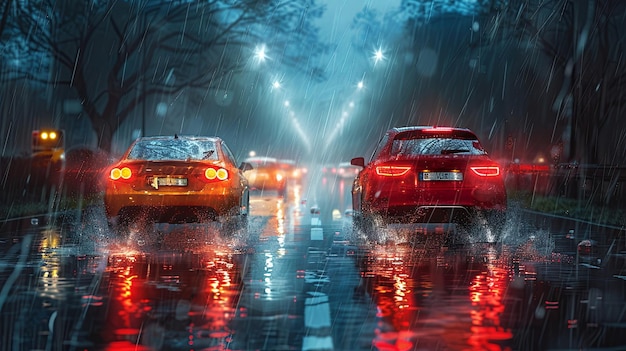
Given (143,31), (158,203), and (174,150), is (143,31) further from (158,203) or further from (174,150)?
(158,203)

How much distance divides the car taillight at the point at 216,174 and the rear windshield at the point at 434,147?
2.39 meters

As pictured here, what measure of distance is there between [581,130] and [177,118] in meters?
43.6

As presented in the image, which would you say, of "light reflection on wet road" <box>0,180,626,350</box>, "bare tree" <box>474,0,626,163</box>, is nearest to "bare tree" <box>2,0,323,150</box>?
"bare tree" <box>474,0,626,163</box>

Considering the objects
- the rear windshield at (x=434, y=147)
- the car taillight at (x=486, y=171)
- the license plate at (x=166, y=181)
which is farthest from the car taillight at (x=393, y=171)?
the license plate at (x=166, y=181)

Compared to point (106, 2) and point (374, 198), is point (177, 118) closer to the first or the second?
point (106, 2)

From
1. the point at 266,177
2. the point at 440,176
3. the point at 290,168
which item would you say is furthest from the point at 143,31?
the point at 440,176

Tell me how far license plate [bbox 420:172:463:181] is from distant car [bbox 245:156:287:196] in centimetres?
2082

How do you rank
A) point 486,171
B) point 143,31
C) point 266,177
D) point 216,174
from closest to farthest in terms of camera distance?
point 486,171 < point 216,174 < point 266,177 < point 143,31

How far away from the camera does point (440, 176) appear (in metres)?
14.9

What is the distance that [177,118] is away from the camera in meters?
74.9

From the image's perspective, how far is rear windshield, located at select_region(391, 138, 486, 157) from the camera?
15164 mm

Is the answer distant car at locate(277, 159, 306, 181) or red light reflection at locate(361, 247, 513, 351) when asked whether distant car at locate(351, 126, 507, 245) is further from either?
distant car at locate(277, 159, 306, 181)

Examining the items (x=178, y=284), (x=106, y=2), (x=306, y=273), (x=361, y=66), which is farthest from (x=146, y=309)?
(x=361, y=66)

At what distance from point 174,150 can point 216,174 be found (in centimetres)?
96
